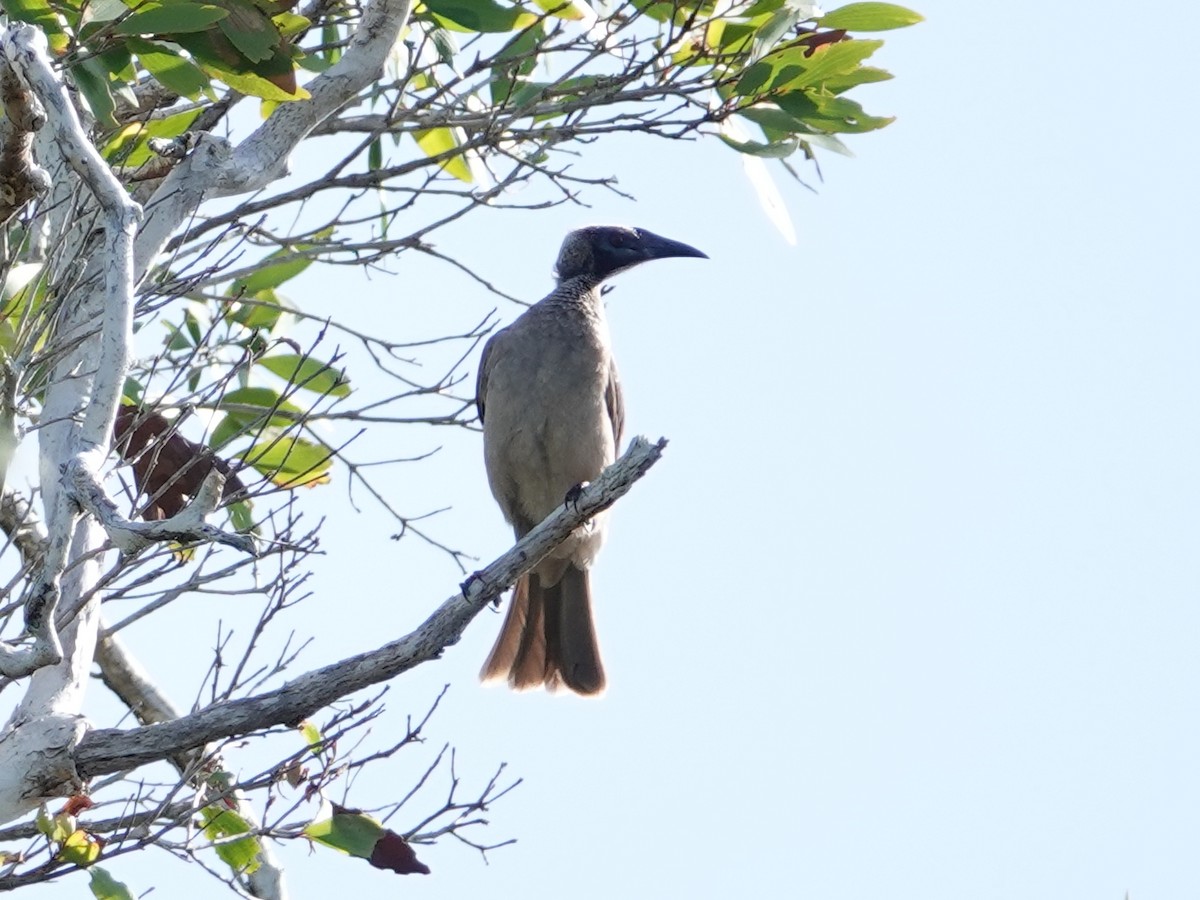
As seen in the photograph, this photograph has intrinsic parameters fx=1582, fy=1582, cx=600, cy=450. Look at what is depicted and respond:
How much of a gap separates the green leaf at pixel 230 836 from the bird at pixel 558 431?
1.80 meters

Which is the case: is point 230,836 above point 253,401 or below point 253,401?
below

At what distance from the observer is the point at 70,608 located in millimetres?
3633

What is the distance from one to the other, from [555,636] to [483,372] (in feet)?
3.70

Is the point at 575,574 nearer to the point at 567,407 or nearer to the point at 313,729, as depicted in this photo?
the point at 567,407

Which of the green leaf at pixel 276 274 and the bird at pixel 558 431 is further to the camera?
the bird at pixel 558 431

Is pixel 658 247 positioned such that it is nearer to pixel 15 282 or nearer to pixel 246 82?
pixel 246 82

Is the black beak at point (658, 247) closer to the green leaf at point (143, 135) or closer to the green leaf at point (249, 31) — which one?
the green leaf at point (143, 135)

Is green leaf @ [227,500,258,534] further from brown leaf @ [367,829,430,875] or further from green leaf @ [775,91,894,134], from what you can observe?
green leaf @ [775,91,894,134]

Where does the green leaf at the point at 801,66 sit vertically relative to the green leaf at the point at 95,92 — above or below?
above

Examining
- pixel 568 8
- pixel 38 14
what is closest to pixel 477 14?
pixel 568 8

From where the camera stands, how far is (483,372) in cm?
635

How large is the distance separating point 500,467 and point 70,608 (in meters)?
2.54

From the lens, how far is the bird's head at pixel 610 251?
685 centimetres

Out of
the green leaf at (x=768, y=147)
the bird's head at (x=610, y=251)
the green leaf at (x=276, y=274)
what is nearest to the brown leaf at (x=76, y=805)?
the green leaf at (x=276, y=274)
